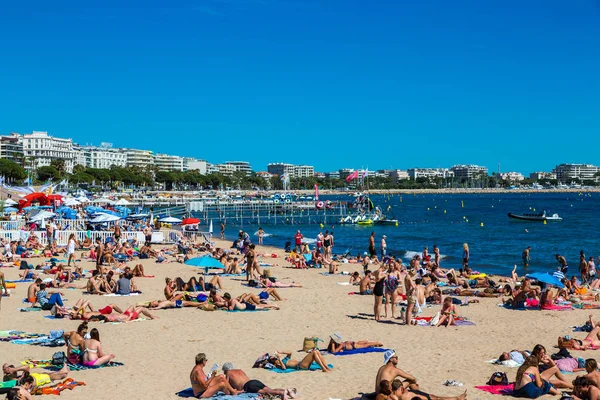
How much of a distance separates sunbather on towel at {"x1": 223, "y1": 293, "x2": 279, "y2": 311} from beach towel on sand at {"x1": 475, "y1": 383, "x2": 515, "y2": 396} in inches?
287

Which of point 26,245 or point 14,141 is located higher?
point 14,141

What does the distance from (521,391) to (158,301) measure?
30.6 feet

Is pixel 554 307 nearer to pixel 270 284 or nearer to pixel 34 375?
pixel 270 284

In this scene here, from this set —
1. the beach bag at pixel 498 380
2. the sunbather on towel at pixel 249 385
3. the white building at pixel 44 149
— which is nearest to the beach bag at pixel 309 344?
the sunbather on towel at pixel 249 385

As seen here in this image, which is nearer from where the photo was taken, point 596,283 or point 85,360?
point 85,360

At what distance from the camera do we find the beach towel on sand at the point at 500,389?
930 cm

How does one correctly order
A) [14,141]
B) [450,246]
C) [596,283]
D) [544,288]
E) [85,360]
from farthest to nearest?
[14,141] < [450,246] < [596,283] < [544,288] < [85,360]

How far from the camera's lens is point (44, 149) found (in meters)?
170

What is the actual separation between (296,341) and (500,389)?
175 inches

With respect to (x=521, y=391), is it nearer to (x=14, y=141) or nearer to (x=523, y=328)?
(x=523, y=328)

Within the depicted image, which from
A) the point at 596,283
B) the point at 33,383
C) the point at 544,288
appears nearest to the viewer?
the point at 33,383

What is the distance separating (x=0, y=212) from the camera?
134ft

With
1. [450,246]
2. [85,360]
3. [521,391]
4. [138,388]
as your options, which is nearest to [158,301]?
[85,360]

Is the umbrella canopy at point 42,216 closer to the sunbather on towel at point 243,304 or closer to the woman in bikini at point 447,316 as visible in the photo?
the sunbather on towel at point 243,304
